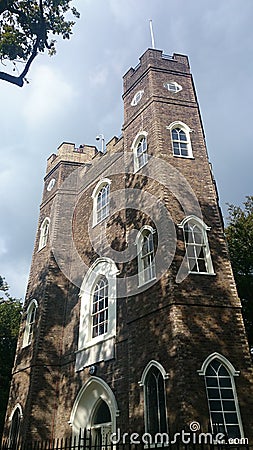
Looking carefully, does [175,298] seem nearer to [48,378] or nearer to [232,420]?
[232,420]

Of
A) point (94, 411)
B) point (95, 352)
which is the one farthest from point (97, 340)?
point (94, 411)

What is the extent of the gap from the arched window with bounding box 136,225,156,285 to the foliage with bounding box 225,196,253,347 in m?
7.60

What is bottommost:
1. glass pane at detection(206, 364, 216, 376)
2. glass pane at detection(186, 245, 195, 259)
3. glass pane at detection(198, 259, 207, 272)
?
glass pane at detection(206, 364, 216, 376)

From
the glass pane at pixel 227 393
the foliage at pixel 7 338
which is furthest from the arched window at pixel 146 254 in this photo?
the foliage at pixel 7 338

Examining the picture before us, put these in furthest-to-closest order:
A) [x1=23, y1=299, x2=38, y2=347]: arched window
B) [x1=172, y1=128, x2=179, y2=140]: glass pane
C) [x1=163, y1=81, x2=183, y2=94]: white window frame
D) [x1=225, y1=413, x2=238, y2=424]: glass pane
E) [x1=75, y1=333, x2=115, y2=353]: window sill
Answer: [x1=23, y1=299, x2=38, y2=347]: arched window
[x1=163, y1=81, x2=183, y2=94]: white window frame
[x1=172, y1=128, x2=179, y2=140]: glass pane
[x1=75, y1=333, x2=115, y2=353]: window sill
[x1=225, y1=413, x2=238, y2=424]: glass pane

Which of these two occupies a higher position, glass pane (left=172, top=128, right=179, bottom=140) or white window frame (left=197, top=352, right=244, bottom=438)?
glass pane (left=172, top=128, right=179, bottom=140)

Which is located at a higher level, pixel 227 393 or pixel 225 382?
pixel 225 382

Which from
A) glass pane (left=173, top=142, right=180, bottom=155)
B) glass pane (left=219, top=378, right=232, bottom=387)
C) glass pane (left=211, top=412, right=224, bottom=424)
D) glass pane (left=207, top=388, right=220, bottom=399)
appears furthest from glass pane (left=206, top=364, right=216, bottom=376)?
glass pane (left=173, top=142, right=180, bottom=155)

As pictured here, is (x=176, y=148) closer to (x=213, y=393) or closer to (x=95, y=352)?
(x=95, y=352)

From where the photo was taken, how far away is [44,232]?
19750 mm

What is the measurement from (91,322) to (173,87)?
9.83 metres

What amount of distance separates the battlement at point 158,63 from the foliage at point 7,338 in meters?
15.1

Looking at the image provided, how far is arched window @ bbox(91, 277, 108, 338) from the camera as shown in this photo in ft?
45.2

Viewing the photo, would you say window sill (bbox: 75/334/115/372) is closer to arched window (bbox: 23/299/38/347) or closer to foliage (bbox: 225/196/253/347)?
arched window (bbox: 23/299/38/347)
